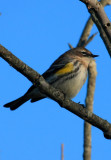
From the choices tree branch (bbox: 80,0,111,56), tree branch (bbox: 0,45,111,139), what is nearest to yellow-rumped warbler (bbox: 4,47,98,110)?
tree branch (bbox: 0,45,111,139)

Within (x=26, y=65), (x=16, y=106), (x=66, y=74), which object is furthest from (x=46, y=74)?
(x=26, y=65)

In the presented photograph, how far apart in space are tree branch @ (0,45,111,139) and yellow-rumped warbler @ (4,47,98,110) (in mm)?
2391

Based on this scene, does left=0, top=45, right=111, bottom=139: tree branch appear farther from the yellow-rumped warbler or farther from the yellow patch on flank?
the yellow patch on flank

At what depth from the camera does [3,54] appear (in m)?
3.94

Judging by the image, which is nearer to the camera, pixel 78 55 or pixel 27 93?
pixel 27 93

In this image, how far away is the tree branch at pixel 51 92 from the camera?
4.01 meters

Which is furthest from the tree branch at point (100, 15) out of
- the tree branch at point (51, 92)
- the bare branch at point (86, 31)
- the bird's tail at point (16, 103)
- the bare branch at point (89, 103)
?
the bird's tail at point (16, 103)

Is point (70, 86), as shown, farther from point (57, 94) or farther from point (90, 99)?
point (57, 94)

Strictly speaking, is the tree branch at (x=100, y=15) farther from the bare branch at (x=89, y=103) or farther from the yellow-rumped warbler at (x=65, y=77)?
the yellow-rumped warbler at (x=65, y=77)

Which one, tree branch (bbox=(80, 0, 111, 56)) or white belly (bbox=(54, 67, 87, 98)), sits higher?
white belly (bbox=(54, 67, 87, 98))

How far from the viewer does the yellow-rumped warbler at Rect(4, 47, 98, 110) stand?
296 inches

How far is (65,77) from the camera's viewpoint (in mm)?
7547

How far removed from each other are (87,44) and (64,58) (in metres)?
1.24

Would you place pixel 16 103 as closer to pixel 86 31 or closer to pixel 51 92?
pixel 86 31
